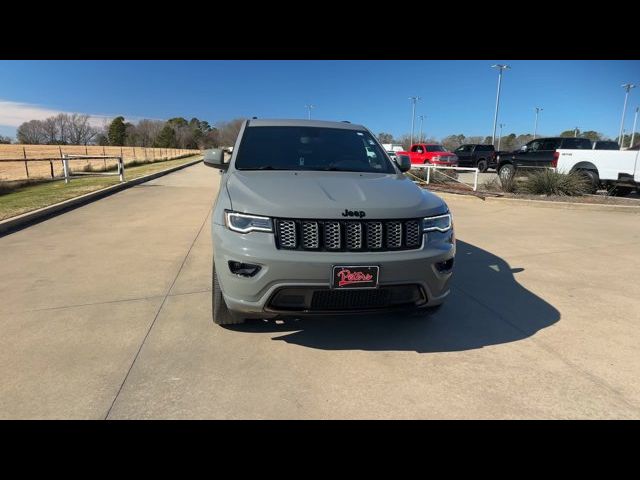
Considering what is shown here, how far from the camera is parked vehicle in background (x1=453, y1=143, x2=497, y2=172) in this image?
24625mm

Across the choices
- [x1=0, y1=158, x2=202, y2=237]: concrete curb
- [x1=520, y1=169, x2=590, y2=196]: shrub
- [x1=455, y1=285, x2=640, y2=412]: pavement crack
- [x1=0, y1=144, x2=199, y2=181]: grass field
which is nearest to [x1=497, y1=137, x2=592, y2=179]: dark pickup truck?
[x1=520, y1=169, x2=590, y2=196]: shrub

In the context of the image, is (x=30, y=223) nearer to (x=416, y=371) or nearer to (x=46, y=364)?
(x=46, y=364)

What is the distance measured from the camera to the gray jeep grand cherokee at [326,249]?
2.76 m

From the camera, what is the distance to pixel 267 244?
279cm

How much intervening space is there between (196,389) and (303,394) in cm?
69

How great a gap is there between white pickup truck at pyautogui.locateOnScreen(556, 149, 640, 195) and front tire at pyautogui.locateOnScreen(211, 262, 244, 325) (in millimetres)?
12884

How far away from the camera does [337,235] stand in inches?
112

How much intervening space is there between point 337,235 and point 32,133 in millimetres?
120539

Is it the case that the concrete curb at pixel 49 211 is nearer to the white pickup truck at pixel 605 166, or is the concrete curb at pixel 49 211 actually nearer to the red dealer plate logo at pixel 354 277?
the red dealer plate logo at pixel 354 277

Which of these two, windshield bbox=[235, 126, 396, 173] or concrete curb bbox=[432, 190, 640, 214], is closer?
windshield bbox=[235, 126, 396, 173]

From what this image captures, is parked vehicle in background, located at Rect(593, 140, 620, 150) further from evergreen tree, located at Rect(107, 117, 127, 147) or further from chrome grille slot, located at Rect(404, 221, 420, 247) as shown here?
evergreen tree, located at Rect(107, 117, 127, 147)

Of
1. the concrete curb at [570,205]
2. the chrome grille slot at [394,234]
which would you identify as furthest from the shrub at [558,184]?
the chrome grille slot at [394,234]

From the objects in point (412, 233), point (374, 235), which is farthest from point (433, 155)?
point (374, 235)
